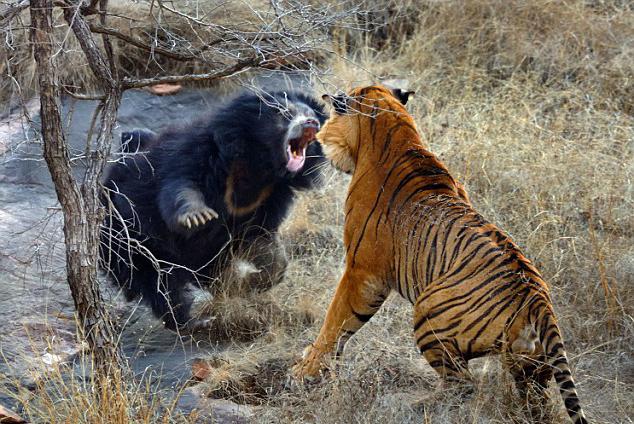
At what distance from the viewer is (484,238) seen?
423 centimetres

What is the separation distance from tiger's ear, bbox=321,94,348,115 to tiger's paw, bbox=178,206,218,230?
1.25 meters

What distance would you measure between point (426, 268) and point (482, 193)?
2.69m

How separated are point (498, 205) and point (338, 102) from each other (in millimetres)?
2230

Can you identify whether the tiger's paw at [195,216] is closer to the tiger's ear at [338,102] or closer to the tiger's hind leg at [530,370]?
the tiger's ear at [338,102]

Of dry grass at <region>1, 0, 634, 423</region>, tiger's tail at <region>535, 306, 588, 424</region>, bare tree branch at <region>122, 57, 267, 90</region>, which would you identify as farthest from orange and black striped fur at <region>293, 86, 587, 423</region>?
bare tree branch at <region>122, 57, 267, 90</region>

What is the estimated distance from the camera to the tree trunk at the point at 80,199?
13.6 feet

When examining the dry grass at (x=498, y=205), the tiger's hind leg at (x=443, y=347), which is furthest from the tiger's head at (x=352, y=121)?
the tiger's hind leg at (x=443, y=347)

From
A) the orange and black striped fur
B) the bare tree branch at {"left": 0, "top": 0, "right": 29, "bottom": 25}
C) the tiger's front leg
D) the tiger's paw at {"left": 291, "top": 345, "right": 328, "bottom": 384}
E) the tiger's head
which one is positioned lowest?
the tiger's paw at {"left": 291, "top": 345, "right": 328, "bottom": 384}

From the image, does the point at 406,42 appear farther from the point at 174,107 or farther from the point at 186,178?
the point at 186,178

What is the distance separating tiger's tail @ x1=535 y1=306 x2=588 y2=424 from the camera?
3773 millimetres

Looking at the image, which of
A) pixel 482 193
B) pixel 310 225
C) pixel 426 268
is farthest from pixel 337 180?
pixel 426 268

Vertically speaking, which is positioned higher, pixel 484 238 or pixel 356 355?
pixel 484 238

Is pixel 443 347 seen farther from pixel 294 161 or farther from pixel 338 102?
pixel 294 161

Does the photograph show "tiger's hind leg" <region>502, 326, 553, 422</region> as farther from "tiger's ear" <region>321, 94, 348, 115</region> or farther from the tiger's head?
"tiger's ear" <region>321, 94, 348, 115</region>
